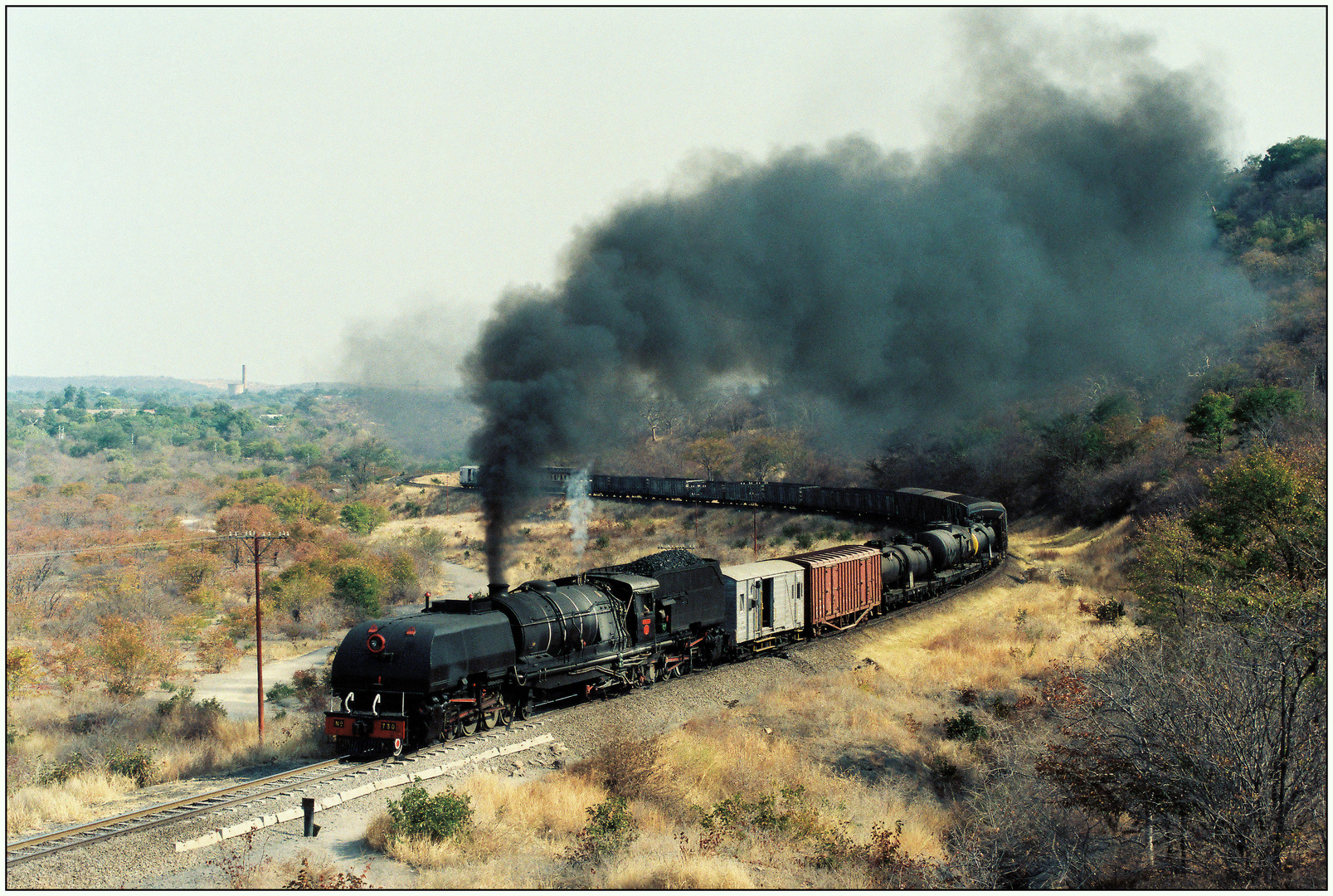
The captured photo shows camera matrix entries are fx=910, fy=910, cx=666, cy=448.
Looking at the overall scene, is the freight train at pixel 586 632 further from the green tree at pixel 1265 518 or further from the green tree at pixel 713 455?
the green tree at pixel 713 455

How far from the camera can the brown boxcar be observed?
23188 millimetres

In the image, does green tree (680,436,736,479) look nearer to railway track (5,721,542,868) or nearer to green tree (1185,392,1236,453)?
green tree (1185,392,1236,453)

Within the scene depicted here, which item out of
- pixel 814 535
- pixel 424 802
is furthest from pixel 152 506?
pixel 424 802

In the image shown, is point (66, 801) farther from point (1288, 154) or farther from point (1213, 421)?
Result: point (1288, 154)

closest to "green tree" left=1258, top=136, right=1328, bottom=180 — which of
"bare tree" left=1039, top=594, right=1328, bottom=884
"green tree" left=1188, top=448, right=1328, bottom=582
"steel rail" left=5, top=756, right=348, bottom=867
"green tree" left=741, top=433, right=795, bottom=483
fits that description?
"green tree" left=741, top=433, right=795, bottom=483

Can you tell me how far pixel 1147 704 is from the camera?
38.7ft

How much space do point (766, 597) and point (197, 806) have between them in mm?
12901

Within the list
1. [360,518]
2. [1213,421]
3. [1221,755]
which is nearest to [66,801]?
[1221,755]

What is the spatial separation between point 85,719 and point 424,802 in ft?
45.4

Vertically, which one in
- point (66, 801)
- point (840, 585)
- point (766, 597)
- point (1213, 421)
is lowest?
point (66, 801)

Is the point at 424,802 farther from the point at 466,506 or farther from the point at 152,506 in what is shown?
the point at 466,506

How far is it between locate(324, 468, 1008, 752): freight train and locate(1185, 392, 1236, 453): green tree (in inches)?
844

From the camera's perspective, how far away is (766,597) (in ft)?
71.2

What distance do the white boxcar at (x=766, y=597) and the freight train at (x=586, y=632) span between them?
0.13 ft
